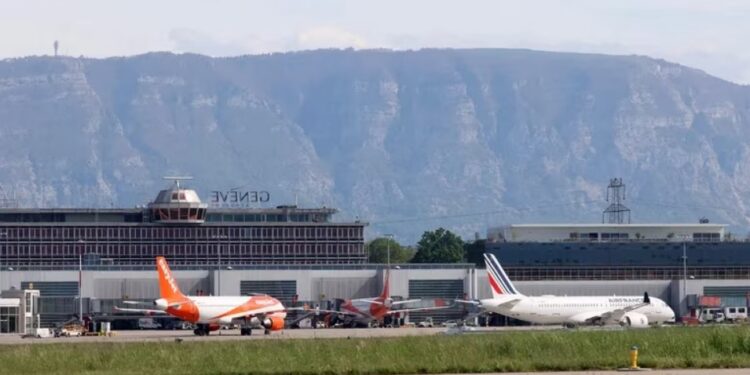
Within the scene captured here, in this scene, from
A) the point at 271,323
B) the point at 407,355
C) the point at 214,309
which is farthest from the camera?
the point at 271,323

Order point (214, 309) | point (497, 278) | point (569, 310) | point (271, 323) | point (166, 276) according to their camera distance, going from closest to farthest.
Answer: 1. point (166, 276)
2. point (214, 309)
3. point (271, 323)
4. point (569, 310)
5. point (497, 278)

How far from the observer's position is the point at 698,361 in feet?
293

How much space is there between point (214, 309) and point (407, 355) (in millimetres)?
61570

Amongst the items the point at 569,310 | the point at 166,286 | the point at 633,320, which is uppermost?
the point at 166,286

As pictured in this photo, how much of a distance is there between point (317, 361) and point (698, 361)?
1952cm

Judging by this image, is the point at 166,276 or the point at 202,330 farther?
the point at 202,330

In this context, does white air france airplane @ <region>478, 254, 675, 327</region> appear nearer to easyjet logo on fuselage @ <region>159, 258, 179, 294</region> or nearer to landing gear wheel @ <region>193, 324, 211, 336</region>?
landing gear wheel @ <region>193, 324, 211, 336</region>

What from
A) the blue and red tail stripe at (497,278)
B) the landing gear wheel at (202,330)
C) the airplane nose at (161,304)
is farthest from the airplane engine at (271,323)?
the blue and red tail stripe at (497,278)

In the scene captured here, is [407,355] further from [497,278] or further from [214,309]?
[497,278]

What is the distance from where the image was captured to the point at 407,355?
3802 inches

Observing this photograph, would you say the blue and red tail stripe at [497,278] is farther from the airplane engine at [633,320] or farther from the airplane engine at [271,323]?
the airplane engine at [271,323]

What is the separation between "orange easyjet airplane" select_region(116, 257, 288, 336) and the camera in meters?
155

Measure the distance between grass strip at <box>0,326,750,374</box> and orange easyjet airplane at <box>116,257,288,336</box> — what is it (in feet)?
141

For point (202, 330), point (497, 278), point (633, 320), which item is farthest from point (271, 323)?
point (633, 320)
